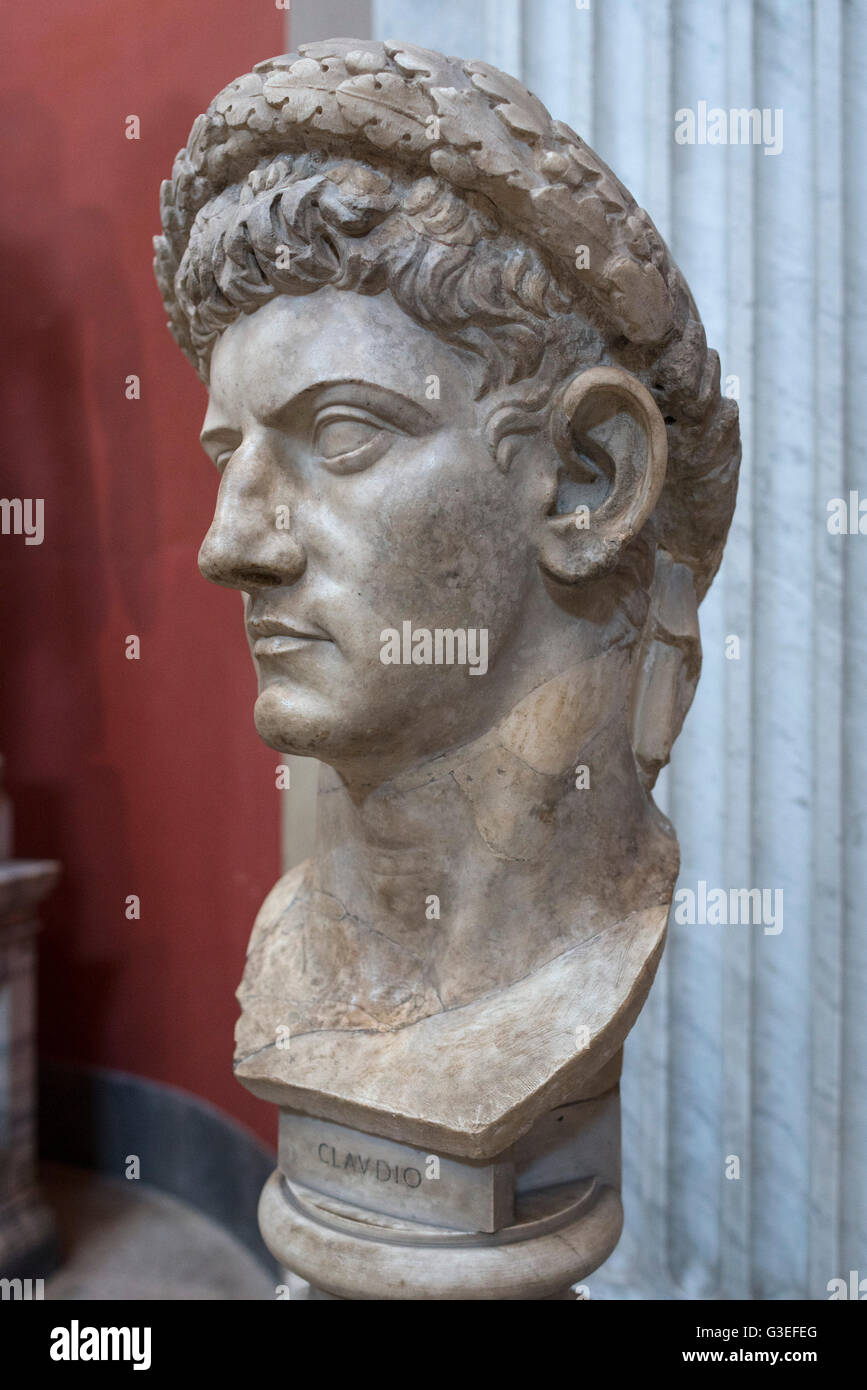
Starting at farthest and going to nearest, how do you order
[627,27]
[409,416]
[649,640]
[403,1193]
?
[627,27], [649,640], [403,1193], [409,416]

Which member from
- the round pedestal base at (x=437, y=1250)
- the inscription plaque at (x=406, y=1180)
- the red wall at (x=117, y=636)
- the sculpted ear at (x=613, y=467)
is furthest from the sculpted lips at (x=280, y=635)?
the red wall at (x=117, y=636)

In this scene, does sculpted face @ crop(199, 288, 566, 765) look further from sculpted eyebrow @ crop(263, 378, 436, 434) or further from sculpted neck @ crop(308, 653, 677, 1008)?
sculpted neck @ crop(308, 653, 677, 1008)

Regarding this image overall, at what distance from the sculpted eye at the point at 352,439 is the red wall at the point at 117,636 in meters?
1.41

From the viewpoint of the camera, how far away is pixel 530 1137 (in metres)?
1.98

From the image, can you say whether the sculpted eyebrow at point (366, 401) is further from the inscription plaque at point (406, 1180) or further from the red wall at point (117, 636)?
the red wall at point (117, 636)

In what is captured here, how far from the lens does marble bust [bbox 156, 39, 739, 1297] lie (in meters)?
1.74

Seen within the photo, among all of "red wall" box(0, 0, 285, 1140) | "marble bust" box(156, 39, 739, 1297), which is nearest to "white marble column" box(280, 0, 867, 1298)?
"marble bust" box(156, 39, 739, 1297)

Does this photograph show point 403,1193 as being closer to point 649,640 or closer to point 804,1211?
point 649,640

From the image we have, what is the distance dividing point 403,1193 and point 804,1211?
1.38 metres

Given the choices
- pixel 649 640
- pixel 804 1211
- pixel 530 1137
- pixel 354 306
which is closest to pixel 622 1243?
pixel 804 1211

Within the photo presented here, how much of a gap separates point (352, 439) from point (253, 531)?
200 millimetres

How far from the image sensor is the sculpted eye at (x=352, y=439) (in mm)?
1766

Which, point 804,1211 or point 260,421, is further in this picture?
point 804,1211

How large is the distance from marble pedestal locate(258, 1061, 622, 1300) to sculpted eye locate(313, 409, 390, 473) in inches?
41.8
